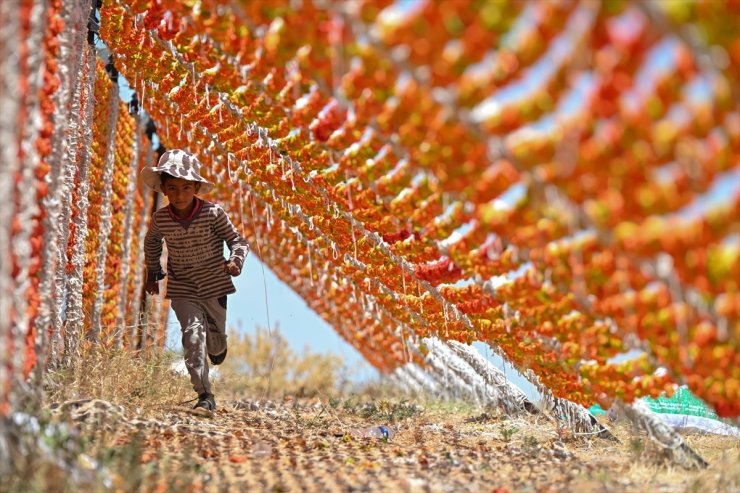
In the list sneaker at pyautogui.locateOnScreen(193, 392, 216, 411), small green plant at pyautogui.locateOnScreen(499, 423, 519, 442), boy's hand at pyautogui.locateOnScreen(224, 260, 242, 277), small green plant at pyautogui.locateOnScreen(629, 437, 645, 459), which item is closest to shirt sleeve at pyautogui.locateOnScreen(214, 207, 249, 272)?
boy's hand at pyautogui.locateOnScreen(224, 260, 242, 277)

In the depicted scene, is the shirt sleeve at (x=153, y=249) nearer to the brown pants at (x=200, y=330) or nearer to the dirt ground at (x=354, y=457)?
the brown pants at (x=200, y=330)

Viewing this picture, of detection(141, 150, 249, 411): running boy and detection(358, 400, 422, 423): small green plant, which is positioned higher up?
detection(141, 150, 249, 411): running boy

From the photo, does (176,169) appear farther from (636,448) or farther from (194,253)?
(636,448)

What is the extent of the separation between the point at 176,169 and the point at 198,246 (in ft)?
1.58

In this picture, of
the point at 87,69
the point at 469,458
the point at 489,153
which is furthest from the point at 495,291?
the point at 87,69

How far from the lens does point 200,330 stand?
→ 4516 mm

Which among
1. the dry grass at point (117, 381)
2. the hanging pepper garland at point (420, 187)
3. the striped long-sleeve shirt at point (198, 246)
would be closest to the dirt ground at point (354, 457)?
the dry grass at point (117, 381)

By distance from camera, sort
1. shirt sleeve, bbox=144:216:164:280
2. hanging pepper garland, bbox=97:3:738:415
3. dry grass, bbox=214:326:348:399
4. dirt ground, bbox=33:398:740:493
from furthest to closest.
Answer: dry grass, bbox=214:326:348:399 < shirt sleeve, bbox=144:216:164:280 < dirt ground, bbox=33:398:740:493 < hanging pepper garland, bbox=97:3:738:415

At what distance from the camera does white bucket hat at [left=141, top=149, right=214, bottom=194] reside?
436 centimetres

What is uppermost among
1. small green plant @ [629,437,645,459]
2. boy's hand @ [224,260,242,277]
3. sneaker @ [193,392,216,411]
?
boy's hand @ [224,260,242,277]

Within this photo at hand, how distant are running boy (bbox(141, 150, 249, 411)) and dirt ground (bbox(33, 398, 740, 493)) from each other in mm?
461

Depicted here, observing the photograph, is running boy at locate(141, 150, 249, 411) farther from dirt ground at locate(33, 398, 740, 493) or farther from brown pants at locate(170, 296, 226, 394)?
dirt ground at locate(33, 398, 740, 493)

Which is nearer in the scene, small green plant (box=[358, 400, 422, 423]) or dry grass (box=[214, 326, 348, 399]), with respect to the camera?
small green plant (box=[358, 400, 422, 423])

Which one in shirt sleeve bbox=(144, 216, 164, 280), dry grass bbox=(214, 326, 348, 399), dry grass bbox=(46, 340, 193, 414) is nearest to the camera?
dry grass bbox=(46, 340, 193, 414)
